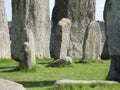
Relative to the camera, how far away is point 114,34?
13.1 meters

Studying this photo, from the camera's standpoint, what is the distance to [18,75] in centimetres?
1667

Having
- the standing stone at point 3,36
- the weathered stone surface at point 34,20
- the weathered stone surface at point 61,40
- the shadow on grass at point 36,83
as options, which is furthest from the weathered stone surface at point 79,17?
the shadow on grass at point 36,83

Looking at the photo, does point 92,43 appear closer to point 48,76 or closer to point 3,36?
point 3,36

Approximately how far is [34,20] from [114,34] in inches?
610

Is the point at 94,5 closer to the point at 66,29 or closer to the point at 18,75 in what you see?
the point at 66,29

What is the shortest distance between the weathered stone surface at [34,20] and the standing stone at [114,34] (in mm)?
14492

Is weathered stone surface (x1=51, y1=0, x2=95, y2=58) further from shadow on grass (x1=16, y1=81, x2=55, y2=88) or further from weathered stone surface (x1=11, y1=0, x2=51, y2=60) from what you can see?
shadow on grass (x1=16, y1=81, x2=55, y2=88)

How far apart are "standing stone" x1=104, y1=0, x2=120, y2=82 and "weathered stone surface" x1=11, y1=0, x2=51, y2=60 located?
14492 millimetres

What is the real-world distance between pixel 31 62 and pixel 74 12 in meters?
11.9

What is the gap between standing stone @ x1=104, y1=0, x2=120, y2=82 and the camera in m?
13.0

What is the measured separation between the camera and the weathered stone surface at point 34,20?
Result: 27.9m

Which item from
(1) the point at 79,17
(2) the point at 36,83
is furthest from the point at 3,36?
(2) the point at 36,83

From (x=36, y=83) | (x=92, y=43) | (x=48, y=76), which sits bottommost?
(x=92, y=43)

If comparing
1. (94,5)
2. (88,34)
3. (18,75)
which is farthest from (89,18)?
(18,75)
